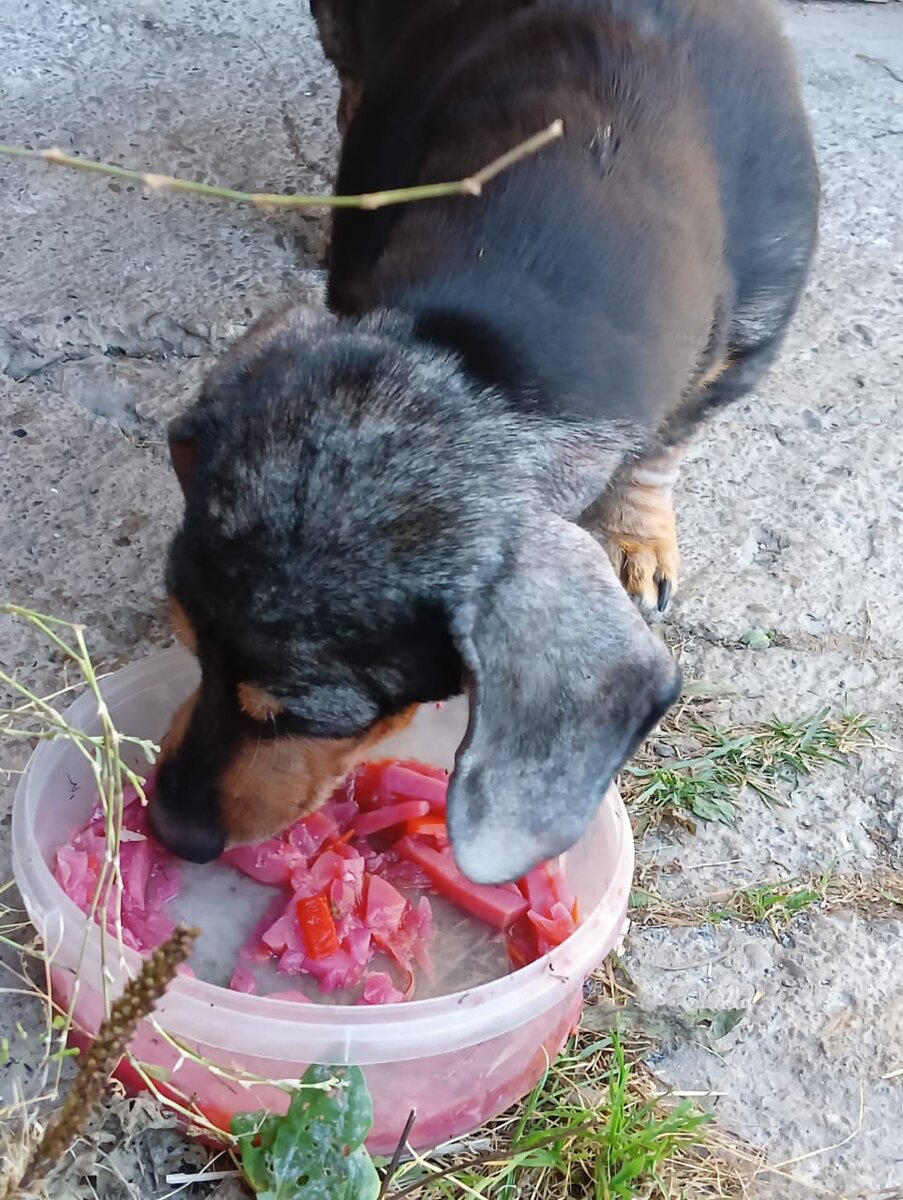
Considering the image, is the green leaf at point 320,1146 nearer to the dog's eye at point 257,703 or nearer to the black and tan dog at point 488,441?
the black and tan dog at point 488,441

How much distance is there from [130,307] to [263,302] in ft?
1.17

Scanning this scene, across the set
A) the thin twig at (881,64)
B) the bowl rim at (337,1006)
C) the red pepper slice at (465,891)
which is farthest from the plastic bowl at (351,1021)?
the thin twig at (881,64)

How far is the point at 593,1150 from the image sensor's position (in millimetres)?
2127

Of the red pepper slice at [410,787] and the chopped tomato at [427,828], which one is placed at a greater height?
the red pepper slice at [410,787]

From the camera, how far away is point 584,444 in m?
2.07

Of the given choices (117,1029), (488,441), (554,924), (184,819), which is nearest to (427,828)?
(554,924)

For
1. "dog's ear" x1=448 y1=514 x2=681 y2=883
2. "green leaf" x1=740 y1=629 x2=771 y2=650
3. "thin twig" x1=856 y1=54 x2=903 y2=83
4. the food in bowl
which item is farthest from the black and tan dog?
"thin twig" x1=856 y1=54 x2=903 y2=83

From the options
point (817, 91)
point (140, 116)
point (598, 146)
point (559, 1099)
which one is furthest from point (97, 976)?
point (817, 91)

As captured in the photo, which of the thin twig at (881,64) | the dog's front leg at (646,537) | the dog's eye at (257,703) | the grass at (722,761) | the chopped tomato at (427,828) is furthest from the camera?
the thin twig at (881,64)

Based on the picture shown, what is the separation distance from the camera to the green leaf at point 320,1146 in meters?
1.82

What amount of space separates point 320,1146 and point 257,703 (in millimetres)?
621

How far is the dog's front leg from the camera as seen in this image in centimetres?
304

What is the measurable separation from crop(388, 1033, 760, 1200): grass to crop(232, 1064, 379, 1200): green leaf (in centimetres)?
14

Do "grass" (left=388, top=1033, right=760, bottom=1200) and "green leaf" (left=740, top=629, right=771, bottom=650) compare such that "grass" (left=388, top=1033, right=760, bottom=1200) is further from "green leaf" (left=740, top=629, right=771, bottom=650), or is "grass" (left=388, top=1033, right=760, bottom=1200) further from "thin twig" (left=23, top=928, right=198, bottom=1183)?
"green leaf" (left=740, top=629, right=771, bottom=650)
